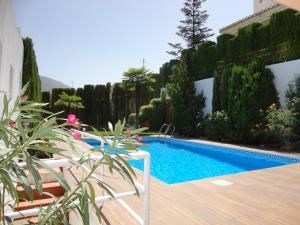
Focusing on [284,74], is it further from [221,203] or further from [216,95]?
[221,203]

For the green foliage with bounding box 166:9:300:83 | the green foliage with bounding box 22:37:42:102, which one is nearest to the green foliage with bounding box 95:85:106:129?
the green foliage with bounding box 166:9:300:83

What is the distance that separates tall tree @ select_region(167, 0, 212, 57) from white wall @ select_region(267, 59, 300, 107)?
11668 mm

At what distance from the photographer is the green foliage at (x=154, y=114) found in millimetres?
16219

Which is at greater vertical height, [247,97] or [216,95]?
[216,95]

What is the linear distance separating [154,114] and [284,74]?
8055mm

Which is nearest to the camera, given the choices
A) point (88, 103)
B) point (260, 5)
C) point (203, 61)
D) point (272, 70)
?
point (272, 70)

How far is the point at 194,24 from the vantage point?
21.2 metres

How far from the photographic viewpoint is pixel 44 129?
1.20 metres

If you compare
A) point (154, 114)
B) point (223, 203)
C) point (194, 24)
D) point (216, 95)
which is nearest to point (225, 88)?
point (216, 95)

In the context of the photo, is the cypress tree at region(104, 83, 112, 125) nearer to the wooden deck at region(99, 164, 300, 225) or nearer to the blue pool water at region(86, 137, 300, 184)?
the blue pool water at region(86, 137, 300, 184)

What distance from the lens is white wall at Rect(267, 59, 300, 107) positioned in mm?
9844

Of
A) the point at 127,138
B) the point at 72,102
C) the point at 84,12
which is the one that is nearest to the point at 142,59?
the point at 72,102

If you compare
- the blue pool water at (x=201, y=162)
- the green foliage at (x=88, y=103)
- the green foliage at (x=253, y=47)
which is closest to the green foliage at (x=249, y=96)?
the green foliage at (x=253, y=47)

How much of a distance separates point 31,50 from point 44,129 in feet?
24.5
